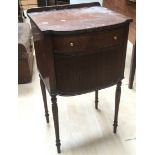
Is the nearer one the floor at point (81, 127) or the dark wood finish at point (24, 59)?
the floor at point (81, 127)

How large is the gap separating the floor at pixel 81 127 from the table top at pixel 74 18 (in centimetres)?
77

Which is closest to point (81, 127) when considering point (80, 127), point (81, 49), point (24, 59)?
point (80, 127)

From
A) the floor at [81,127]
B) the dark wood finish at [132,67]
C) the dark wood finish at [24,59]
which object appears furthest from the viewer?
the dark wood finish at [24,59]

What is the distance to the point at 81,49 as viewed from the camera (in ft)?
3.67

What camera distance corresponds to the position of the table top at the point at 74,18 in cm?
113

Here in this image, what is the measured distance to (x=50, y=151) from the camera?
1.46 m

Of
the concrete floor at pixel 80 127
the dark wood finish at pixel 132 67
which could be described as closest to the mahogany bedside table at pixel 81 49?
the concrete floor at pixel 80 127

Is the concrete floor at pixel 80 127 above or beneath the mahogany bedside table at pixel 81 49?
beneath

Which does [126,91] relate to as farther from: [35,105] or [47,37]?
[47,37]

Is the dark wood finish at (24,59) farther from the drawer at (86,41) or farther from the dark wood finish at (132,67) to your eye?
the drawer at (86,41)

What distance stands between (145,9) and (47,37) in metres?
0.48

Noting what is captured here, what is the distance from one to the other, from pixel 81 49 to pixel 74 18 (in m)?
0.26

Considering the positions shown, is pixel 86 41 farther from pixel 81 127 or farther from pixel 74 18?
pixel 81 127

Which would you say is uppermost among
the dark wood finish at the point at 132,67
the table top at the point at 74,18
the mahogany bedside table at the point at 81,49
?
the table top at the point at 74,18
